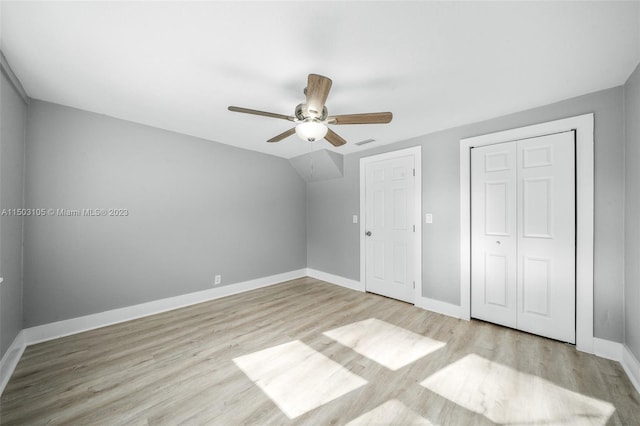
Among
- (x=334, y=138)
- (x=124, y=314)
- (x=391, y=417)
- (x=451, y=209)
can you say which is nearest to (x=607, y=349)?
(x=451, y=209)

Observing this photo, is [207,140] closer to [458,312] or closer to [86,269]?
[86,269]

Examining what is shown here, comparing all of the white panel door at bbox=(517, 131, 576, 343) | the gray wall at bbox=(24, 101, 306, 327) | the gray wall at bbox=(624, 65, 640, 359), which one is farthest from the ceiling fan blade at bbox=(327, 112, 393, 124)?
the gray wall at bbox=(24, 101, 306, 327)

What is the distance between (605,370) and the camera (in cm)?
191

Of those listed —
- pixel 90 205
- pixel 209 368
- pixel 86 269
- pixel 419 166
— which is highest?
pixel 419 166

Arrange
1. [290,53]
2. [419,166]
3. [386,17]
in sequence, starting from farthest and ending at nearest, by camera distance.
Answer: [419,166]
[290,53]
[386,17]

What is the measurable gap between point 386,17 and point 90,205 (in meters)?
3.34

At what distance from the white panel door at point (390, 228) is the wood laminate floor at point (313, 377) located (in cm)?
77

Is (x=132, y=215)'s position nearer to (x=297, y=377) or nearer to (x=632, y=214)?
(x=297, y=377)

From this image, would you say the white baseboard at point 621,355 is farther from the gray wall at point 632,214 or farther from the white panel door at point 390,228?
the white panel door at point 390,228

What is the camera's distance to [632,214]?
1.92 meters

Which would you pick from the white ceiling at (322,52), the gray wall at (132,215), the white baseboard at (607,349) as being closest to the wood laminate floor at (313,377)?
the white baseboard at (607,349)

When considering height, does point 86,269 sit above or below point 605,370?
above

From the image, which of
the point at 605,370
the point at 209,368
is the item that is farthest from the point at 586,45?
the point at 209,368

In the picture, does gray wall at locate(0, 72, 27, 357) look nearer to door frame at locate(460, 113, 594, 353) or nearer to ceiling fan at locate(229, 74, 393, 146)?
ceiling fan at locate(229, 74, 393, 146)
